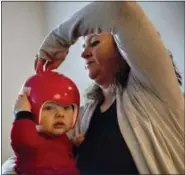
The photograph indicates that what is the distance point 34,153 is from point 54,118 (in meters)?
0.09

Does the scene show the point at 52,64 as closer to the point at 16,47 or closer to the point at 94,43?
the point at 94,43

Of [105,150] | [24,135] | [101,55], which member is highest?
[101,55]

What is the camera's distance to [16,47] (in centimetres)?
170

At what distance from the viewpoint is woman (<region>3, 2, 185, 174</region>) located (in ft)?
2.46

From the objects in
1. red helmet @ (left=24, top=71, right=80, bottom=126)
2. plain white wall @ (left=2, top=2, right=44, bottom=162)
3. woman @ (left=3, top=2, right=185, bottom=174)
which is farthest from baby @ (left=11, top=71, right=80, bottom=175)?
plain white wall @ (left=2, top=2, right=44, bottom=162)

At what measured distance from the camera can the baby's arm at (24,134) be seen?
0.70m

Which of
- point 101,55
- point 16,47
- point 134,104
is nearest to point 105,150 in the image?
point 134,104

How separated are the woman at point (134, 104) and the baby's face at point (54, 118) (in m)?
0.13

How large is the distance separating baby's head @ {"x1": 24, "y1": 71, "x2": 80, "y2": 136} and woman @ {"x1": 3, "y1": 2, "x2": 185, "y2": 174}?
0.12m

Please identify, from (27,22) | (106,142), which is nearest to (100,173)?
(106,142)

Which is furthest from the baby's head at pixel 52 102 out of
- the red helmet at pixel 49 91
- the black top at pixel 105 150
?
the black top at pixel 105 150

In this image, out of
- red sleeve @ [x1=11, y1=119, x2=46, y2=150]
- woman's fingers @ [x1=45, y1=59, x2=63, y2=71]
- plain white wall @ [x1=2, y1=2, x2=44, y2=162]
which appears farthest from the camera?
plain white wall @ [x1=2, y1=2, x2=44, y2=162]

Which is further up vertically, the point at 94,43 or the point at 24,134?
the point at 94,43

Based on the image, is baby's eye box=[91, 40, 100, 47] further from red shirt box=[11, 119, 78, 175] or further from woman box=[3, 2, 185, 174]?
red shirt box=[11, 119, 78, 175]
